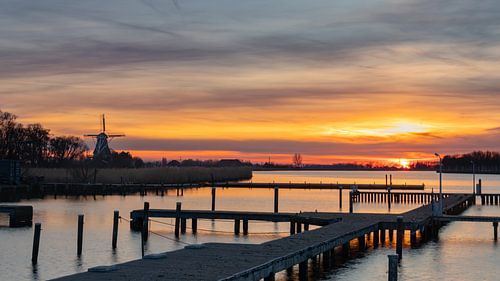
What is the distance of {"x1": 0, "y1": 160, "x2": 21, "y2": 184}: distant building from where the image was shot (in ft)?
343

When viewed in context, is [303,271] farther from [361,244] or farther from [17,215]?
[17,215]

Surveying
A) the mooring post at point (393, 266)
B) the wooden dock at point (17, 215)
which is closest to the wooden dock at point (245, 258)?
the mooring post at point (393, 266)

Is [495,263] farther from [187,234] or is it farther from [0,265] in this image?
[0,265]

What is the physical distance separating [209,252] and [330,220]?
20295 mm

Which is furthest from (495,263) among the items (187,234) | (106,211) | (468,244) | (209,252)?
(106,211)

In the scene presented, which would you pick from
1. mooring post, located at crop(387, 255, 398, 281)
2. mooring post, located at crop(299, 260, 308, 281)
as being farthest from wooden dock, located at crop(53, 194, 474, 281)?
mooring post, located at crop(387, 255, 398, 281)

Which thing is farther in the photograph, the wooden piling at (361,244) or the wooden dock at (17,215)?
the wooden dock at (17,215)

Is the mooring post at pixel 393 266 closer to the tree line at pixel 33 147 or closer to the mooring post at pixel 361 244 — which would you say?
the mooring post at pixel 361 244

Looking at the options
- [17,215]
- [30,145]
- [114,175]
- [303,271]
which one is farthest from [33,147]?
[303,271]

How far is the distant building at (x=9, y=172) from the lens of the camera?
343 ft

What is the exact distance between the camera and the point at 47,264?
44000 mm

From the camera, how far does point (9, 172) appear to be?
345ft

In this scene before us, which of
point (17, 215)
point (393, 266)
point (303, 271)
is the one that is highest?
point (17, 215)

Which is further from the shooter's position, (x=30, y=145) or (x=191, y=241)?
(x=30, y=145)
